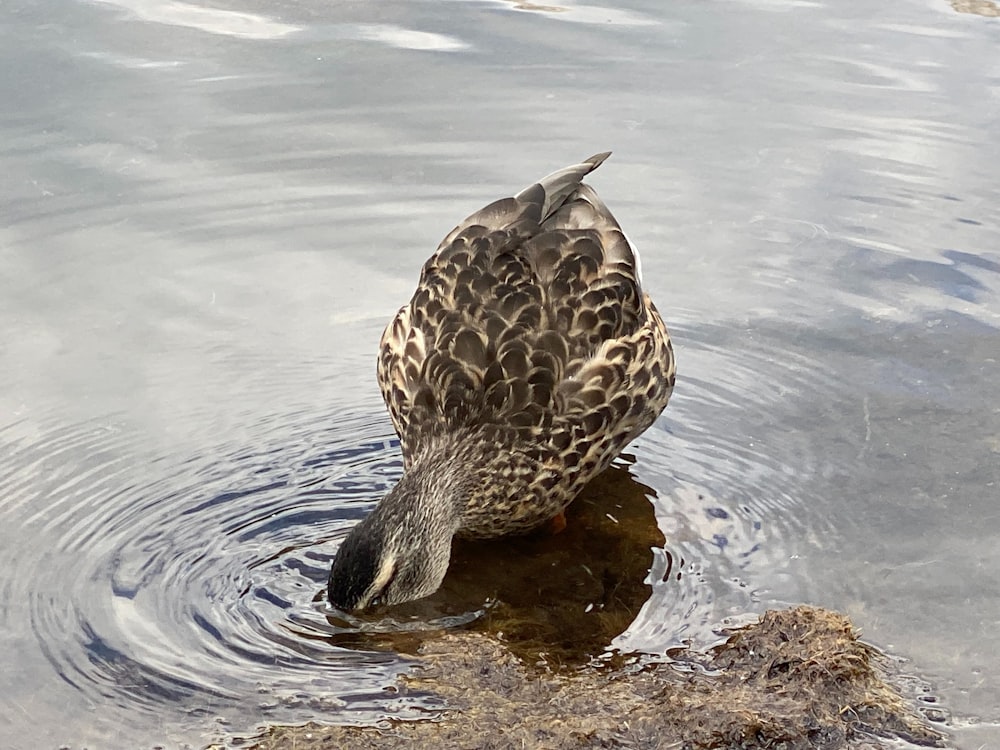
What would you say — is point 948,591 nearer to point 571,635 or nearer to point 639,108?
point 571,635

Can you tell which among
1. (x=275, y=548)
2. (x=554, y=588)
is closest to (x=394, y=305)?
(x=275, y=548)

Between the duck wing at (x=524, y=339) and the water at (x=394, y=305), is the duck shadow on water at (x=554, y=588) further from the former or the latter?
the duck wing at (x=524, y=339)

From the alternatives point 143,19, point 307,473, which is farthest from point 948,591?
point 143,19

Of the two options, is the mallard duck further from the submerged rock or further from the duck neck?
the submerged rock

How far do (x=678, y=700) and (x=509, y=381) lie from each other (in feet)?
5.75

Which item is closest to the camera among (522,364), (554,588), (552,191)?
(554,588)

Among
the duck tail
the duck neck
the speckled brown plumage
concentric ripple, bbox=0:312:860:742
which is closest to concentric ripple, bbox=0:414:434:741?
concentric ripple, bbox=0:312:860:742

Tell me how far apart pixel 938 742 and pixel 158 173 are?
623cm

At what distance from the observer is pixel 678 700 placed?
15.9 ft

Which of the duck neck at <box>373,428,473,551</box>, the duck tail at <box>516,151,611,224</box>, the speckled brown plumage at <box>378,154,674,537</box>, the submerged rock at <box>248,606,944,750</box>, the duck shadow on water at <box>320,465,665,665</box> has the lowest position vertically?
the duck shadow on water at <box>320,465,665,665</box>

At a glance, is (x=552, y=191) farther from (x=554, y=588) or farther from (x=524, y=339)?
(x=554, y=588)

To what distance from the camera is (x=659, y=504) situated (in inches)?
251

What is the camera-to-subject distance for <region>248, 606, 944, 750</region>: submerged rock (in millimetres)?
4645

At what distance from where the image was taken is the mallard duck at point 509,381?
6.05 m
